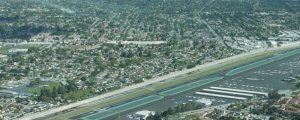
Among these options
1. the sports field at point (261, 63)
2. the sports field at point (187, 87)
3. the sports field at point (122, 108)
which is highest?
the sports field at point (261, 63)

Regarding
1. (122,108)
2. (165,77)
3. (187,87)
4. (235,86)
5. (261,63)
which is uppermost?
(261,63)

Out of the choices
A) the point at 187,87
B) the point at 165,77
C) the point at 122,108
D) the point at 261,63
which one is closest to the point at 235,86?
the point at 187,87

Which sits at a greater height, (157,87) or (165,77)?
(165,77)

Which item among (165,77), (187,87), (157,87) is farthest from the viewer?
(165,77)

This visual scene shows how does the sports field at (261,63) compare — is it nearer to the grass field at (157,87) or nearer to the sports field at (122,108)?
the grass field at (157,87)

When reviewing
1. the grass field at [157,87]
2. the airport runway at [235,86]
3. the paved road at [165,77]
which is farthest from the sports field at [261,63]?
the paved road at [165,77]

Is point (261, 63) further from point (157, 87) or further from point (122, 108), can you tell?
point (122, 108)

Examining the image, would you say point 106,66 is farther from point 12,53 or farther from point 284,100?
point 284,100

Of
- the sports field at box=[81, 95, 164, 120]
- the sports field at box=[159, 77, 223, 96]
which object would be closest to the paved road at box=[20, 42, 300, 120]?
the sports field at box=[81, 95, 164, 120]

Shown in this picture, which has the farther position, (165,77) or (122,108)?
(165,77)
